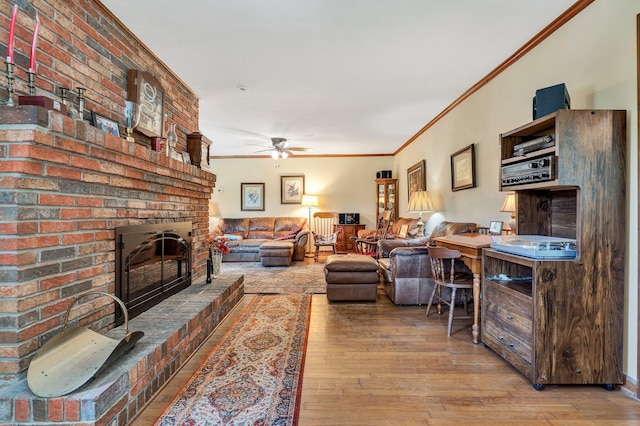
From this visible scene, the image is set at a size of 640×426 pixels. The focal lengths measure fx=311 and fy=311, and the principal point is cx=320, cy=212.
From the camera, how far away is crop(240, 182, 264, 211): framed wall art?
796cm

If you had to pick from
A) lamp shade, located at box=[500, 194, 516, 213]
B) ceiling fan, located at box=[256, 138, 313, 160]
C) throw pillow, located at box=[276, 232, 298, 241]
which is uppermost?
ceiling fan, located at box=[256, 138, 313, 160]

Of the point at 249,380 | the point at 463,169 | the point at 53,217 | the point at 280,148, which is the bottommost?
the point at 249,380

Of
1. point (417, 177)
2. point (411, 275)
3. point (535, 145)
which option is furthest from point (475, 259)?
point (417, 177)

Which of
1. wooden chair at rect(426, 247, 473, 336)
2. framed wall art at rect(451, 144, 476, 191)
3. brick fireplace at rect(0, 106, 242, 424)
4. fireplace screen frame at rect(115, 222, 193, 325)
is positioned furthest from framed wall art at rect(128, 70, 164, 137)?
framed wall art at rect(451, 144, 476, 191)

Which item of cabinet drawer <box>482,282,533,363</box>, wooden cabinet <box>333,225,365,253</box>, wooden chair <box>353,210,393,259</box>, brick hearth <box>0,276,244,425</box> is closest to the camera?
brick hearth <box>0,276,244,425</box>

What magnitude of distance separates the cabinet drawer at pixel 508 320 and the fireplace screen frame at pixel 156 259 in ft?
8.71

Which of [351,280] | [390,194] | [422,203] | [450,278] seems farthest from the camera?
[390,194]

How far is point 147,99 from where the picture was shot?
2656mm

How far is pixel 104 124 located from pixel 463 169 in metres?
3.76

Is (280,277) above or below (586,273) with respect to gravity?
below

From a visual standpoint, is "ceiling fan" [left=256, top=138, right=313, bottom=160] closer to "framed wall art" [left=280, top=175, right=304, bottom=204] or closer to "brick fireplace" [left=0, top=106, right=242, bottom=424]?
"framed wall art" [left=280, top=175, right=304, bottom=204]

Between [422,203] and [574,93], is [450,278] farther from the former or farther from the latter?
[422,203]

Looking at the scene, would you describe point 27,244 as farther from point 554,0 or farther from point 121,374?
point 554,0

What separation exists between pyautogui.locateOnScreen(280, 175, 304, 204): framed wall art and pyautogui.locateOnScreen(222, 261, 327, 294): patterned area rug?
6.64 feet
